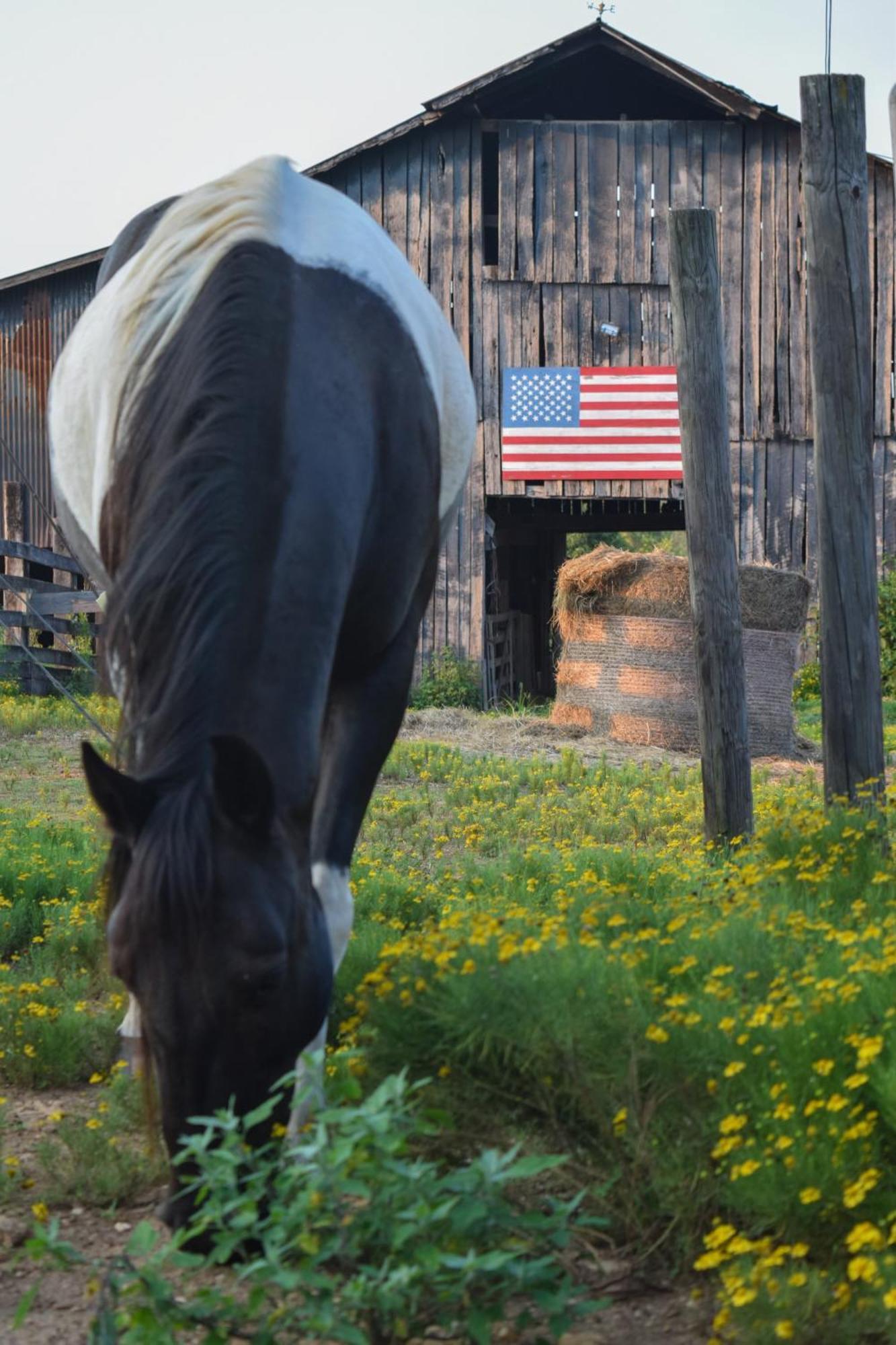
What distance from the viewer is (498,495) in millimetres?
16469

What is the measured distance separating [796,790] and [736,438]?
8.62m

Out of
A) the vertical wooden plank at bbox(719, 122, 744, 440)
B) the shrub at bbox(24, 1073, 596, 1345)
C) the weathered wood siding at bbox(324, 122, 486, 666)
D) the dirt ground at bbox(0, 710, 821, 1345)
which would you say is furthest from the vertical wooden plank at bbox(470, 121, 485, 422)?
the shrub at bbox(24, 1073, 596, 1345)

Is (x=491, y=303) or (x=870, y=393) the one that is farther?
(x=491, y=303)

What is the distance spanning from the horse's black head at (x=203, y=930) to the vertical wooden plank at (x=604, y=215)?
1469 centimetres

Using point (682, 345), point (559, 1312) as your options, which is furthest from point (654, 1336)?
point (682, 345)

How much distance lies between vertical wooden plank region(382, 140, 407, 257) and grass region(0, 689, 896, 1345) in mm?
13396

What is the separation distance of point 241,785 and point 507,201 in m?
15.0

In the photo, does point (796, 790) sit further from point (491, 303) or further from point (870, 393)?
point (491, 303)

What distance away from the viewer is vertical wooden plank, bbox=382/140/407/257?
1648 cm

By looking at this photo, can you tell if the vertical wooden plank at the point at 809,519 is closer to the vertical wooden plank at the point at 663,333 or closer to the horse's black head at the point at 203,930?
the vertical wooden plank at the point at 663,333

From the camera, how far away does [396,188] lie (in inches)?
650

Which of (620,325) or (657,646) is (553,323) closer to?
(620,325)

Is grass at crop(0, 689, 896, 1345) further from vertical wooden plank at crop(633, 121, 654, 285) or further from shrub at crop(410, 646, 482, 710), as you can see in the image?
vertical wooden plank at crop(633, 121, 654, 285)

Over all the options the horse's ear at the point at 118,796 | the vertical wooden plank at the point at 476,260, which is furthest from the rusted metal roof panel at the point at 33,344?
the horse's ear at the point at 118,796
